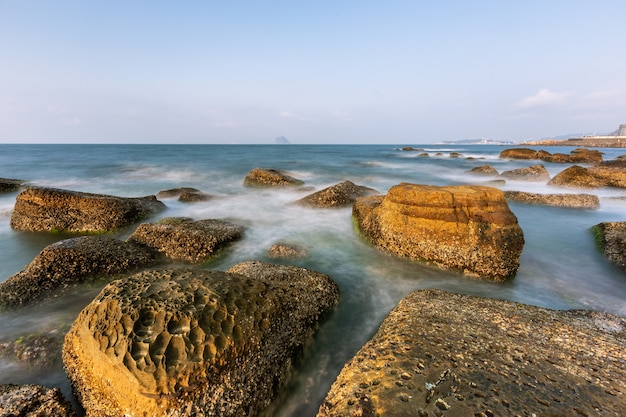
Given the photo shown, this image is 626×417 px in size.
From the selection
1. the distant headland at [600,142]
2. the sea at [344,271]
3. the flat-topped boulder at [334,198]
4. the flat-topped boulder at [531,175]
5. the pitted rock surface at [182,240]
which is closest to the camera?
the sea at [344,271]

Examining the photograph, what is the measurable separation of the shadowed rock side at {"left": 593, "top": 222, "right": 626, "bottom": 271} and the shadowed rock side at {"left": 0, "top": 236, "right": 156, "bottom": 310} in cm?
1099

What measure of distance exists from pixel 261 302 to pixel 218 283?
60 cm

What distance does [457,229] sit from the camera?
6398mm

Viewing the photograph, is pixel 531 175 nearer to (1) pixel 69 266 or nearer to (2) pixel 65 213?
(1) pixel 69 266

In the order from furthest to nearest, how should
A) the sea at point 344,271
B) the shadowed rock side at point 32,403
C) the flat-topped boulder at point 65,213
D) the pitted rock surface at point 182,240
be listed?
1. the flat-topped boulder at point 65,213
2. the pitted rock surface at point 182,240
3. the sea at point 344,271
4. the shadowed rock side at point 32,403

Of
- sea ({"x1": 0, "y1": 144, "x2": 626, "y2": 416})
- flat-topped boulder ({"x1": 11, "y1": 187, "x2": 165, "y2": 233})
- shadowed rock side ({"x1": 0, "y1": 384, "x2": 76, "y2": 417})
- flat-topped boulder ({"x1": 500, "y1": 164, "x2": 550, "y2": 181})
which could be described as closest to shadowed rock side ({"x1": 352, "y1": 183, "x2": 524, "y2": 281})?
sea ({"x1": 0, "y1": 144, "x2": 626, "y2": 416})

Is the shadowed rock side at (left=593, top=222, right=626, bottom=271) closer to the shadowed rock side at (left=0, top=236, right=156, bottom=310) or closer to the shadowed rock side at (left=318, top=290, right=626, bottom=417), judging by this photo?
the shadowed rock side at (left=318, top=290, right=626, bottom=417)

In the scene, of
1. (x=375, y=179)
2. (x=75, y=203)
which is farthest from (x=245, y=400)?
(x=375, y=179)

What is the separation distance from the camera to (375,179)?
2298 centimetres

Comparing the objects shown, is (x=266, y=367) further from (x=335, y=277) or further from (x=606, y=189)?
(x=606, y=189)

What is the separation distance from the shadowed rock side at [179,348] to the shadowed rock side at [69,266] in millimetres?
2811

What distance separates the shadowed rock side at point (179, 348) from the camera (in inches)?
108

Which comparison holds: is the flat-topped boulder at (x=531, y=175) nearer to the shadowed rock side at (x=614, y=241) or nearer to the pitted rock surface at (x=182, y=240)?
Answer: the shadowed rock side at (x=614, y=241)

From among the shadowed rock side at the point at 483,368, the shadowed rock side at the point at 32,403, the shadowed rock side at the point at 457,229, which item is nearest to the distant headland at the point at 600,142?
the shadowed rock side at the point at 457,229
